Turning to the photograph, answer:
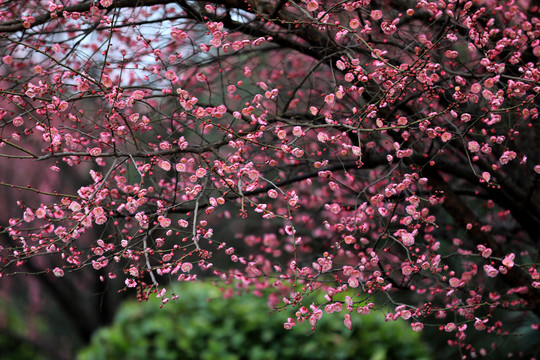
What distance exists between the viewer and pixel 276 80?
202 inches

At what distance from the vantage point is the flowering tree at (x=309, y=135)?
2936 mm

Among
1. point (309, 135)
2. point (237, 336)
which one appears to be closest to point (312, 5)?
point (309, 135)

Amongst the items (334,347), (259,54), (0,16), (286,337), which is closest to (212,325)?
(286,337)

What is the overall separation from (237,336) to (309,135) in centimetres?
241

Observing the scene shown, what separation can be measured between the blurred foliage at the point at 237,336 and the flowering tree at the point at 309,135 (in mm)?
796

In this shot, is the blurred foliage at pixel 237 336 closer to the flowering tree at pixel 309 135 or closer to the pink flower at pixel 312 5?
the flowering tree at pixel 309 135

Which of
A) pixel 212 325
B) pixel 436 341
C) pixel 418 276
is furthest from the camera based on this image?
pixel 436 341

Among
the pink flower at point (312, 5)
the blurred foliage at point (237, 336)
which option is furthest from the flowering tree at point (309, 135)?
the blurred foliage at point (237, 336)

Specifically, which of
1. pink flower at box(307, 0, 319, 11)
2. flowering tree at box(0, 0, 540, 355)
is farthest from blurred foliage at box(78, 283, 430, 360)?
pink flower at box(307, 0, 319, 11)

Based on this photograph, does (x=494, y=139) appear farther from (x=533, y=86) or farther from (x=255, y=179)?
(x=255, y=179)

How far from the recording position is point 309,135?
5.41 m

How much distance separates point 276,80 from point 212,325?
9.90 ft

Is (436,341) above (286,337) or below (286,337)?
below

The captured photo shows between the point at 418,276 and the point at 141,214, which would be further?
the point at 418,276
